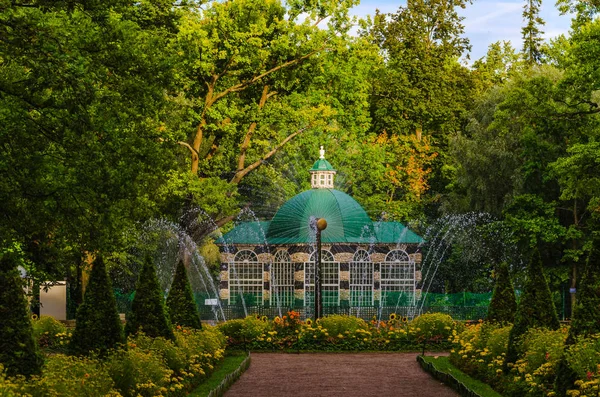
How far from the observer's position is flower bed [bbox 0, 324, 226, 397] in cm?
1519

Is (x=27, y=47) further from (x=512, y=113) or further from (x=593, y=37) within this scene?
(x=512, y=113)

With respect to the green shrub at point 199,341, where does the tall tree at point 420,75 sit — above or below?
above

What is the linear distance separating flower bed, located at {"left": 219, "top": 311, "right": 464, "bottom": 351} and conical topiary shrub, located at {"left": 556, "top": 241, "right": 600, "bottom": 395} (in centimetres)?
1742

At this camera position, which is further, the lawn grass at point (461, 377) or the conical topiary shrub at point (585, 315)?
the lawn grass at point (461, 377)

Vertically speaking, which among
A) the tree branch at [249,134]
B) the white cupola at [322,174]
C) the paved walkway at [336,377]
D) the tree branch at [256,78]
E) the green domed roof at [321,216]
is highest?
the tree branch at [256,78]

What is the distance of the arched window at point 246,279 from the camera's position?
51469 millimetres

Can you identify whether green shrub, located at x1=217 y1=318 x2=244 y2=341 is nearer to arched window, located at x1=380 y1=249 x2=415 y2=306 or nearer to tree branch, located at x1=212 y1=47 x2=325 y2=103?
arched window, located at x1=380 y1=249 x2=415 y2=306

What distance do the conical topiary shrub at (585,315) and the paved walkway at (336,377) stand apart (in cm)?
561

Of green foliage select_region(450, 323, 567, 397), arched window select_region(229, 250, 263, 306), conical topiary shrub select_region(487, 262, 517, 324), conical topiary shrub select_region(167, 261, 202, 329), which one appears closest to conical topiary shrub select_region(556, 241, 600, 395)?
green foliage select_region(450, 323, 567, 397)

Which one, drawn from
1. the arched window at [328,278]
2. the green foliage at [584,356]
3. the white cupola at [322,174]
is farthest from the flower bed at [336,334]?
the green foliage at [584,356]

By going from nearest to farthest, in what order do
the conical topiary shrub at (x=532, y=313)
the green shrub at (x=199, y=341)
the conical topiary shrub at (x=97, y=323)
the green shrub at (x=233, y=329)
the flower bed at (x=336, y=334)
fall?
1. the conical topiary shrub at (x=97, y=323)
2. the conical topiary shrub at (x=532, y=313)
3. the green shrub at (x=199, y=341)
4. the flower bed at (x=336, y=334)
5. the green shrub at (x=233, y=329)

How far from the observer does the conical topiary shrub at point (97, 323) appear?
819 inches

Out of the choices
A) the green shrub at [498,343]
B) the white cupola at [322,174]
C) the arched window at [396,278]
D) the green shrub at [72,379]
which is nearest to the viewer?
the green shrub at [72,379]

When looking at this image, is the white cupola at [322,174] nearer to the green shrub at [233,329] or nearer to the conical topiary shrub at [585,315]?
the green shrub at [233,329]
